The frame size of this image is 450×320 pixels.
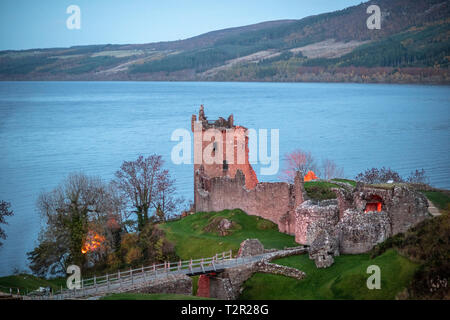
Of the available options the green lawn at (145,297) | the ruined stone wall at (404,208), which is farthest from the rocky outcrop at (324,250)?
the green lawn at (145,297)

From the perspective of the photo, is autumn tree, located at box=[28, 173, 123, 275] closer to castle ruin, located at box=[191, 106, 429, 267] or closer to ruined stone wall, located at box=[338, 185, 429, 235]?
castle ruin, located at box=[191, 106, 429, 267]

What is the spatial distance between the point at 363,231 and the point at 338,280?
4177 millimetres

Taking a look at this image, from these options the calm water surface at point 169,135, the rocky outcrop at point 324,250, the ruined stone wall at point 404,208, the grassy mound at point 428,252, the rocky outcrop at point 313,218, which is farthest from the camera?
the calm water surface at point 169,135

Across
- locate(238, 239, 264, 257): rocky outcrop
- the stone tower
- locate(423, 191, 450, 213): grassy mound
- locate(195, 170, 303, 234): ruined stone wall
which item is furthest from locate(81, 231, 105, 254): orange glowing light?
locate(423, 191, 450, 213): grassy mound

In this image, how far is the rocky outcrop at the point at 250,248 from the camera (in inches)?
1109

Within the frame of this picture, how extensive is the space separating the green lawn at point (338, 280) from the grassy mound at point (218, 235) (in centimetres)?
514

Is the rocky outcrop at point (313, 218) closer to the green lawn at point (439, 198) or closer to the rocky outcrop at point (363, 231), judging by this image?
the rocky outcrop at point (363, 231)

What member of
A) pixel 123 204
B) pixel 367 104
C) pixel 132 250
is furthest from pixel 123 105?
pixel 132 250

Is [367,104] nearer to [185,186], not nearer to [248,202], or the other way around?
[185,186]

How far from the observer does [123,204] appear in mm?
47719

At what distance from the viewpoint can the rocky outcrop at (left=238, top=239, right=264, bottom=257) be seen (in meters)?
28.2

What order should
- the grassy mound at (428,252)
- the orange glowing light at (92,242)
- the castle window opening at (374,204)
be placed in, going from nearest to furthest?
the grassy mound at (428,252) < the castle window opening at (374,204) < the orange glowing light at (92,242)

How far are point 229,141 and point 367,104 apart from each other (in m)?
150

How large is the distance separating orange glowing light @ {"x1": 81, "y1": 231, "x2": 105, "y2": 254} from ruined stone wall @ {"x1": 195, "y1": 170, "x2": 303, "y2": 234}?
830 cm
